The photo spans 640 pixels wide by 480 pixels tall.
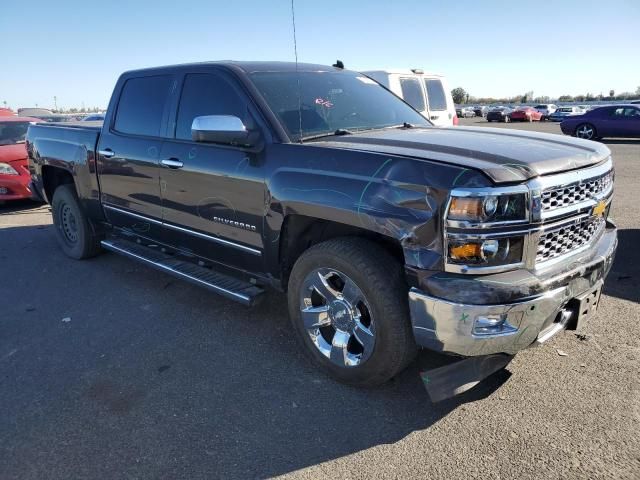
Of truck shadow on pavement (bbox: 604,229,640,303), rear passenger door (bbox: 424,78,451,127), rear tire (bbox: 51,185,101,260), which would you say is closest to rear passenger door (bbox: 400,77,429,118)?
rear passenger door (bbox: 424,78,451,127)

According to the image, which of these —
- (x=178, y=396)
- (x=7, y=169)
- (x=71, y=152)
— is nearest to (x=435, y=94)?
(x=71, y=152)

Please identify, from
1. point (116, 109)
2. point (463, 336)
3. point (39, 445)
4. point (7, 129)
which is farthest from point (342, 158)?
point (7, 129)

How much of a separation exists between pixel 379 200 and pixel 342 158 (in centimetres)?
39

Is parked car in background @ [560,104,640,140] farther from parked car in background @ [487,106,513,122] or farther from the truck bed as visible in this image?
parked car in background @ [487,106,513,122]

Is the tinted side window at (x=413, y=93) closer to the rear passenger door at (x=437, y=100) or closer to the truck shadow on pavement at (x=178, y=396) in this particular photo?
the rear passenger door at (x=437, y=100)

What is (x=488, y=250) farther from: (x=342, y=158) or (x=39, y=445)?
(x=39, y=445)

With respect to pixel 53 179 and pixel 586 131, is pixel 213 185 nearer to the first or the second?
pixel 53 179

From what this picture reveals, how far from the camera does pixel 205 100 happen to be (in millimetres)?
3850

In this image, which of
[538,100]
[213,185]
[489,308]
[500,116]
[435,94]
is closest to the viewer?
[489,308]

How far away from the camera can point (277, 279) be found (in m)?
3.47

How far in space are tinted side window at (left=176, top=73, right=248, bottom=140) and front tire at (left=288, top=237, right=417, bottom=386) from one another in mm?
1219

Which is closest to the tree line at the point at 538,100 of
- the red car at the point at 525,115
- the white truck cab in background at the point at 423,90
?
the red car at the point at 525,115

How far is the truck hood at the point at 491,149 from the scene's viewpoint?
247 cm

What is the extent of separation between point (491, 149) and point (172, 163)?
2.40 m
